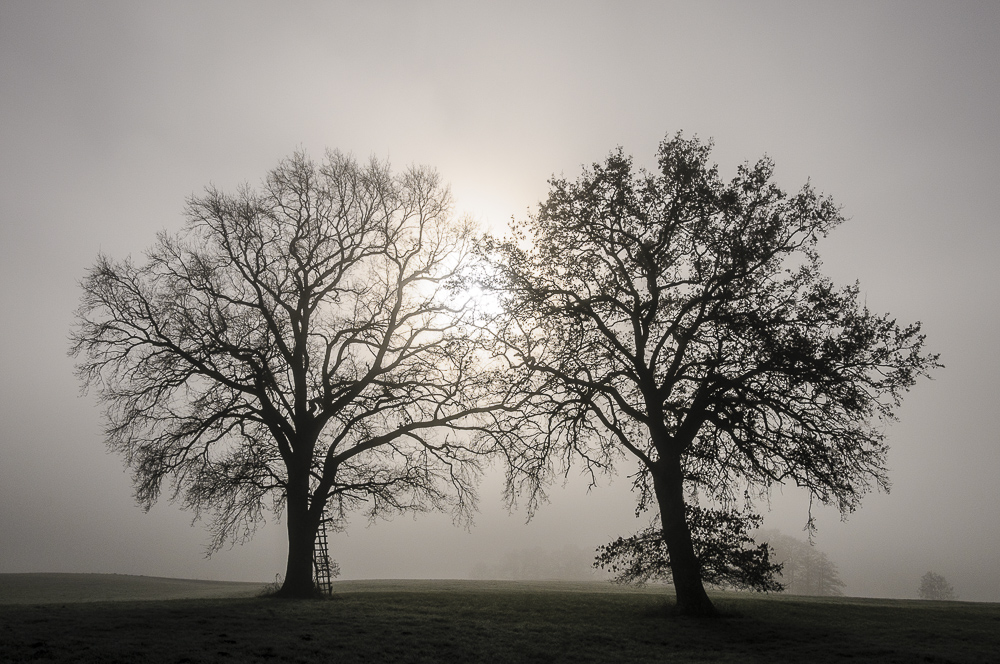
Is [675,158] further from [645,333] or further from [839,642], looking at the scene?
[839,642]

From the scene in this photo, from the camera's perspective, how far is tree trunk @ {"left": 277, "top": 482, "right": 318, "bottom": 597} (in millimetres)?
20766

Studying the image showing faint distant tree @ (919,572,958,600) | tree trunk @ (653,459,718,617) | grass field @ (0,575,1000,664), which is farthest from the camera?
faint distant tree @ (919,572,958,600)

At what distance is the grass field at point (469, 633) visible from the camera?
12273mm

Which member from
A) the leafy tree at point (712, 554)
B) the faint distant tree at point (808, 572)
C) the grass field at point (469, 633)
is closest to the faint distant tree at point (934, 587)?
the faint distant tree at point (808, 572)

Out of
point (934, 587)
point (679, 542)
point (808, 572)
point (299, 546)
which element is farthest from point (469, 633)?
point (934, 587)

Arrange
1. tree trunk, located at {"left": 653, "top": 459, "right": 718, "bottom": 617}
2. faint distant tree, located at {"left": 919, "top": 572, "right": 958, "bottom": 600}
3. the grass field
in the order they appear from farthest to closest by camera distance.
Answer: faint distant tree, located at {"left": 919, "top": 572, "right": 958, "bottom": 600}, tree trunk, located at {"left": 653, "top": 459, "right": 718, "bottom": 617}, the grass field

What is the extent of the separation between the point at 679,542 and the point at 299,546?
12.7 meters

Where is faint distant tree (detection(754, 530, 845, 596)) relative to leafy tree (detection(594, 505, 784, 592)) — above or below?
below

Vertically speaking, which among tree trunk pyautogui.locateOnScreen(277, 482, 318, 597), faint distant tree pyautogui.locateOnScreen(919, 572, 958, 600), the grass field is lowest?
faint distant tree pyautogui.locateOnScreen(919, 572, 958, 600)

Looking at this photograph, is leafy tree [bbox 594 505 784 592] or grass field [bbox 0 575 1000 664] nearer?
grass field [bbox 0 575 1000 664]

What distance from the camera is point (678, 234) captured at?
20094 millimetres

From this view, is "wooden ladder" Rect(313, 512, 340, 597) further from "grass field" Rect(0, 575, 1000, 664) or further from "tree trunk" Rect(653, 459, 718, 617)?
"tree trunk" Rect(653, 459, 718, 617)

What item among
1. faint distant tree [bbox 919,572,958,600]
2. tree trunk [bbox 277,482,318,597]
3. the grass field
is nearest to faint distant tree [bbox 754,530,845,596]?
faint distant tree [bbox 919,572,958,600]

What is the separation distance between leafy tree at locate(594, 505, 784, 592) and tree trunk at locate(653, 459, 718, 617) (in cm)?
22
